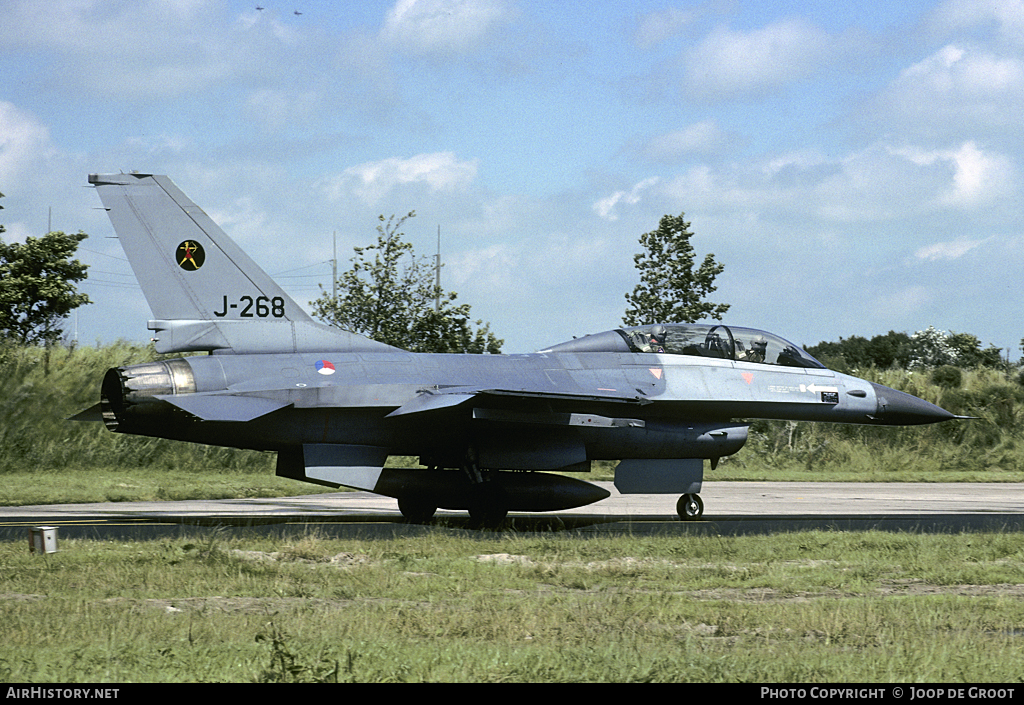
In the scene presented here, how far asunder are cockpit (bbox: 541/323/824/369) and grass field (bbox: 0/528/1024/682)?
15.2 feet

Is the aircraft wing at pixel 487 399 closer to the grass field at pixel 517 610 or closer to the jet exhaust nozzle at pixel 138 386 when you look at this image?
the grass field at pixel 517 610

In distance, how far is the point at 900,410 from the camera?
739 inches

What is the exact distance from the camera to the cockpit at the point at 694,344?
A: 59.1ft

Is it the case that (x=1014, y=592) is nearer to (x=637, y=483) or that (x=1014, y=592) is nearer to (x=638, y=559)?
(x=638, y=559)

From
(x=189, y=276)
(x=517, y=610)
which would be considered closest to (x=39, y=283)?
(x=189, y=276)

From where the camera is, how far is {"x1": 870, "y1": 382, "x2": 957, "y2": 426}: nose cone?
1870 cm

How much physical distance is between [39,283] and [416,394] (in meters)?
25.6

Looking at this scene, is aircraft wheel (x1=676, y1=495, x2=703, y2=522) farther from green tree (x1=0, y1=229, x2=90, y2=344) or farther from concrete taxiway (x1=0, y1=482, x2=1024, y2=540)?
green tree (x1=0, y1=229, x2=90, y2=344)

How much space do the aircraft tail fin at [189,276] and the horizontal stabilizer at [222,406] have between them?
114 cm

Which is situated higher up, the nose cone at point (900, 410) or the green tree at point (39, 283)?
the green tree at point (39, 283)


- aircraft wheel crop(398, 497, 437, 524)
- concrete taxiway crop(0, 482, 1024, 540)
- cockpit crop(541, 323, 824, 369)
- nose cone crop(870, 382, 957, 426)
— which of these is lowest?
concrete taxiway crop(0, 482, 1024, 540)

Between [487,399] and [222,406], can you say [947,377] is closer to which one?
[487,399]

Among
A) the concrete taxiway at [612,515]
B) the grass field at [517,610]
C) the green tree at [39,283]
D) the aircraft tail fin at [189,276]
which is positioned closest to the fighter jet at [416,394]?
the aircraft tail fin at [189,276]

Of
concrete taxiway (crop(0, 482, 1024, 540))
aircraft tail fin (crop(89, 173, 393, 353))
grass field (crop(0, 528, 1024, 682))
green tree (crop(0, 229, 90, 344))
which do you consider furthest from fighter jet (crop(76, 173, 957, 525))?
green tree (crop(0, 229, 90, 344))
